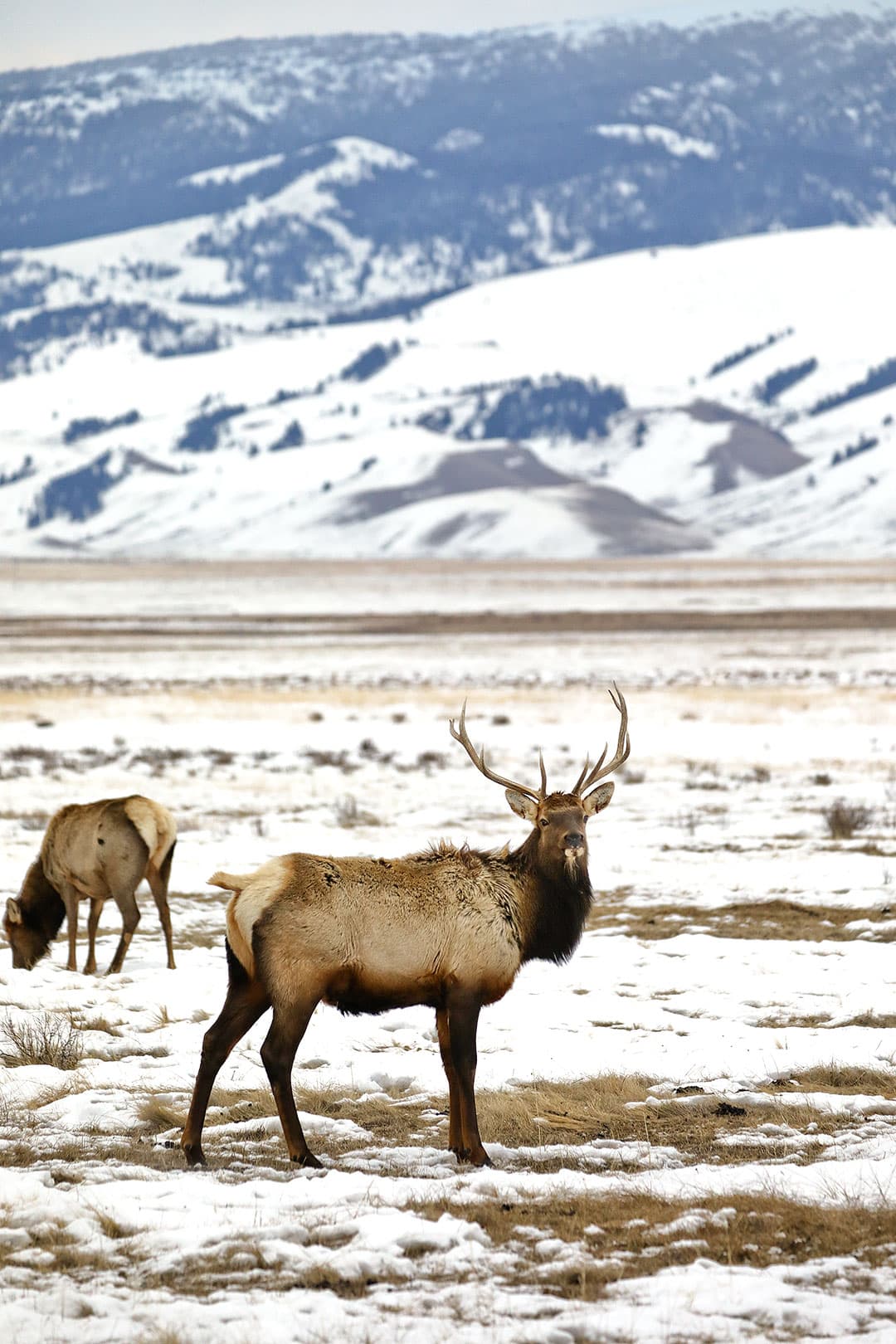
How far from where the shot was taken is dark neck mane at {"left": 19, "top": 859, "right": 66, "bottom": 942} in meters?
13.5

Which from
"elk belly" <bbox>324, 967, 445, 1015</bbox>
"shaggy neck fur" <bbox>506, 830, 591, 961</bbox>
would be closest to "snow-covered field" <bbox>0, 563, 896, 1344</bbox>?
"elk belly" <bbox>324, 967, 445, 1015</bbox>

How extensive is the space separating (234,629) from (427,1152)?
67603 mm

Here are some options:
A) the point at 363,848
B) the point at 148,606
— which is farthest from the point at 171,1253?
the point at 148,606

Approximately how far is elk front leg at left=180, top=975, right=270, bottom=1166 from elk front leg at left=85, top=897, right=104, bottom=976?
4.73 meters

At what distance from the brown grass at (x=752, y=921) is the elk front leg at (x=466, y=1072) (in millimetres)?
6042

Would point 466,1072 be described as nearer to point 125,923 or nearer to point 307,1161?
point 307,1161

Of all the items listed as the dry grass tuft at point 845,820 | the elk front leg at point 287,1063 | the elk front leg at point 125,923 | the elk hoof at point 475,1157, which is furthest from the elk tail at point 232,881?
the dry grass tuft at point 845,820

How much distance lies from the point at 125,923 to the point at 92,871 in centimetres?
52

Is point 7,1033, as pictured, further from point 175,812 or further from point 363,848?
point 175,812

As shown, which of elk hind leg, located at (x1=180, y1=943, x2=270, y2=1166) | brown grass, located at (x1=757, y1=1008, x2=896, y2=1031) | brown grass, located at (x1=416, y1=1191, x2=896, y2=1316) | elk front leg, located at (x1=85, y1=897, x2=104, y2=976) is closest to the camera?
brown grass, located at (x1=416, y1=1191, x2=896, y2=1316)

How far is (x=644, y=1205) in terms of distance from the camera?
24.9ft

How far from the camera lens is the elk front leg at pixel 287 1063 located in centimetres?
835

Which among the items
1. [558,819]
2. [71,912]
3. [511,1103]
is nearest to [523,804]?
[558,819]

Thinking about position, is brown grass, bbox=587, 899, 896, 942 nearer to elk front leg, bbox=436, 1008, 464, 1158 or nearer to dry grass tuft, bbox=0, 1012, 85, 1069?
dry grass tuft, bbox=0, 1012, 85, 1069
